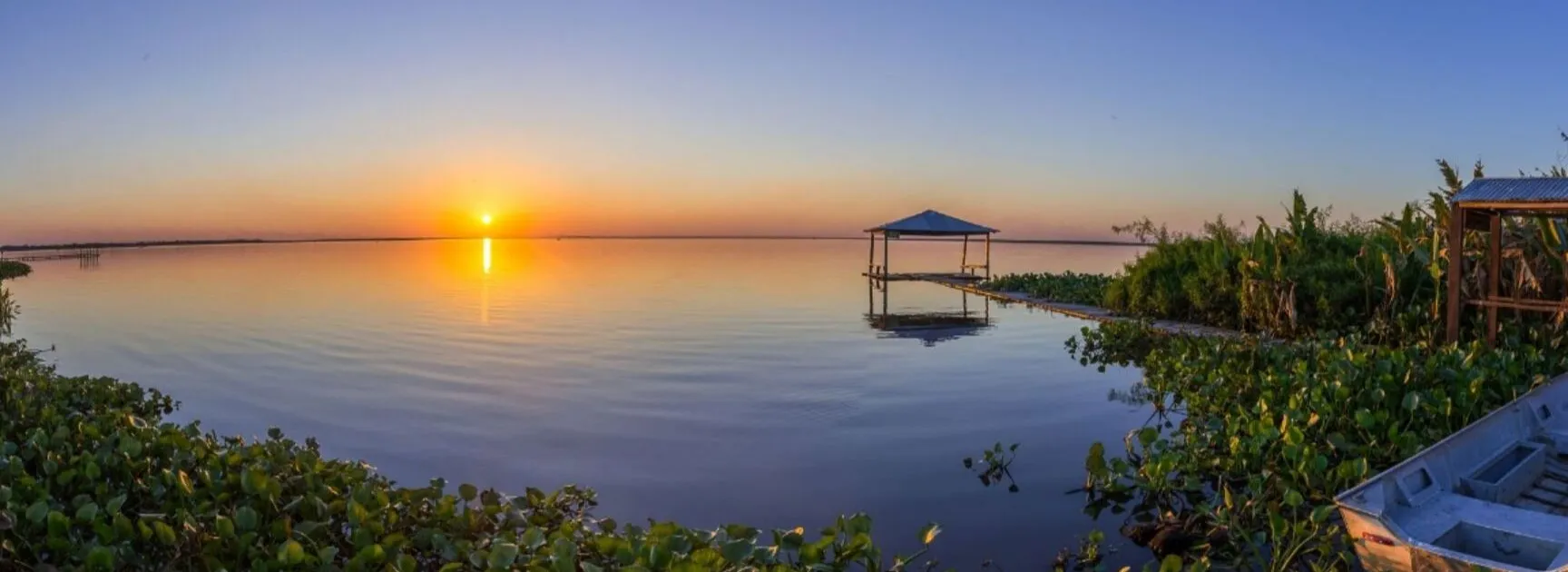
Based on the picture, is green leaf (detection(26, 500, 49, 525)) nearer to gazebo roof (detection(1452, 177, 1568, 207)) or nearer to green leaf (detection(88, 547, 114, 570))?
green leaf (detection(88, 547, 114, 570))

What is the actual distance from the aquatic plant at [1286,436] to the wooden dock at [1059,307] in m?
4.05

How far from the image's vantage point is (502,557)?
3.22 metres

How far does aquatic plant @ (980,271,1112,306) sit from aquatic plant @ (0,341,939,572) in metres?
16.0

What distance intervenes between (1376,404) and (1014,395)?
3.48 metres

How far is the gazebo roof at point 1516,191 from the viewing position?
7.12 m

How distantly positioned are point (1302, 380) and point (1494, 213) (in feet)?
10.8

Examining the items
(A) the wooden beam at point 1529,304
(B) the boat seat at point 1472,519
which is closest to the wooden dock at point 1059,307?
(A) the wooden beam at point 1529,304

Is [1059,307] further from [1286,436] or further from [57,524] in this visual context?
[57,524]

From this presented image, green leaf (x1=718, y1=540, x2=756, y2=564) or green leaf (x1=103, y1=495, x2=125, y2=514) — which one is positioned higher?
green leaf (x1=103, y1=495, x2=125, y2=514)

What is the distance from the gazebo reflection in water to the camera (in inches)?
571

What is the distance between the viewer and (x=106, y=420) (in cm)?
532

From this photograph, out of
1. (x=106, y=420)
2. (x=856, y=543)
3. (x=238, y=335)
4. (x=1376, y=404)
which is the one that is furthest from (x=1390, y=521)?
(x=238, y=335)

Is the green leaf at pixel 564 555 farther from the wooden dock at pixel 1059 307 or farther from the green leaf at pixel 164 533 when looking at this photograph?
the wooden dock at pixel 1059 307

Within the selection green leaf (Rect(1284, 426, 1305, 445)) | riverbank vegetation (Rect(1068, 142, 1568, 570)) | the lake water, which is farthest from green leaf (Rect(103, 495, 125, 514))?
green leaf (Rect(1284, 426, 1305, 445))
